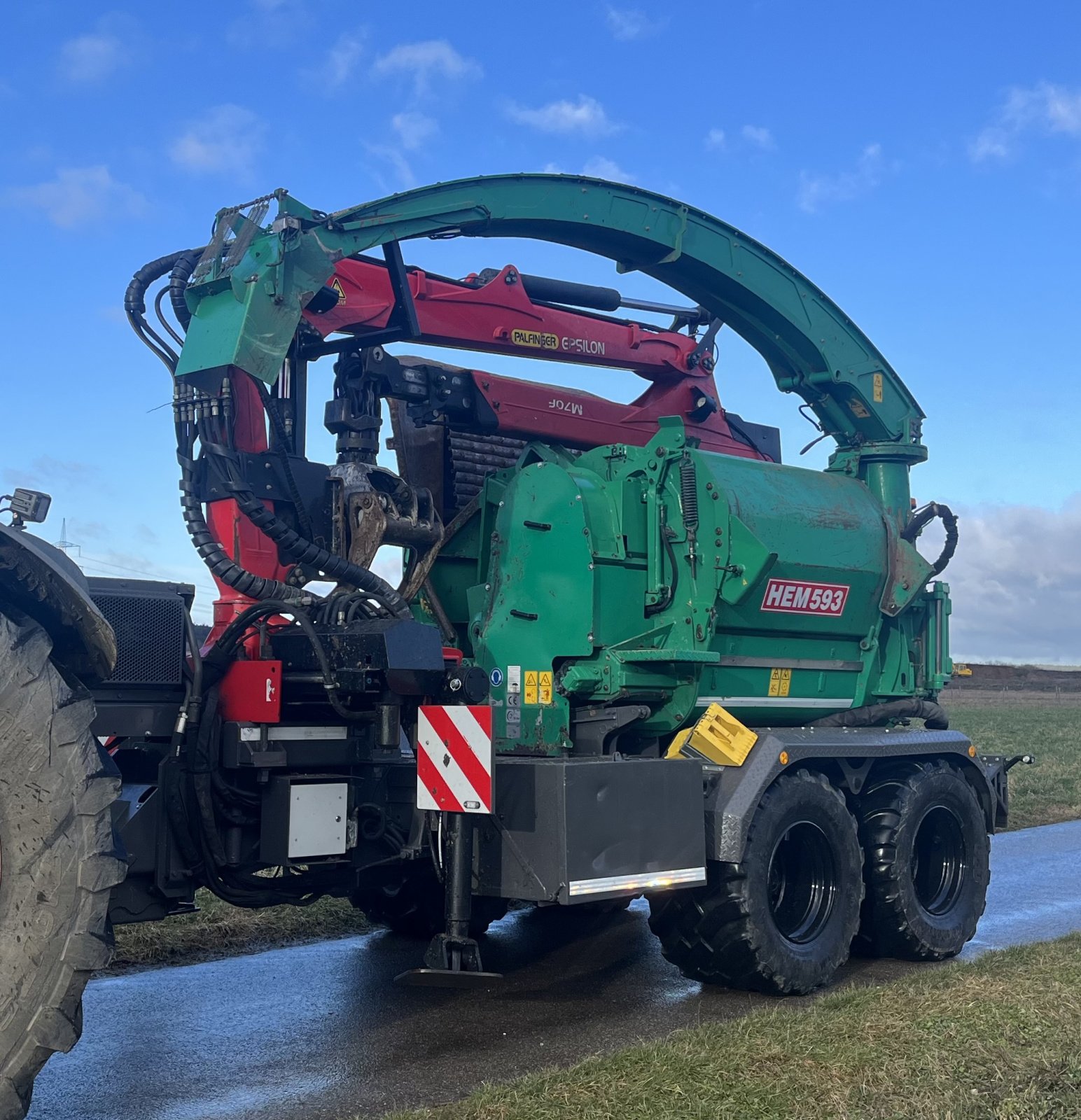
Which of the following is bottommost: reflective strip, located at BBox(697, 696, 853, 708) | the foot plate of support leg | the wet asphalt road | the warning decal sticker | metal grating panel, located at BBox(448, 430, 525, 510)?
the wet asphalt road

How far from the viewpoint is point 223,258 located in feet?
22.3

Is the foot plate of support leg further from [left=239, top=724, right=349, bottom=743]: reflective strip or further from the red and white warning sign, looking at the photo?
[left=239, top=724, right=349, bottom=743]: reflective strip

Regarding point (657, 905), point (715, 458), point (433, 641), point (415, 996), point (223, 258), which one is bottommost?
point (415, 996)

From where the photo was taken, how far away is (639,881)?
6320mm

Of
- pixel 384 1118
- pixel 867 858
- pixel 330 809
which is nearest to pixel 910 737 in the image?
pixel 867 858

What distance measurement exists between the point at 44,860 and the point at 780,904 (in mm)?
4428

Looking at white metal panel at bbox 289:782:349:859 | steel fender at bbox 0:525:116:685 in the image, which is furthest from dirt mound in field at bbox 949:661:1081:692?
steel fender at bbox 0:525:116:685

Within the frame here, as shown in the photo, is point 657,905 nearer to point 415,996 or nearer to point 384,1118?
point 415,996

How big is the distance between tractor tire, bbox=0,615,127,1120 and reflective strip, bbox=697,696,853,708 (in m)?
4.13

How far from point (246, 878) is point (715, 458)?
3.45 meters

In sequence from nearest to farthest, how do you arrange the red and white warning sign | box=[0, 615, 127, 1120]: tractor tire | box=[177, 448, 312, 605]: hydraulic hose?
box=[0, 615, 127, 1120]: tractor tire → the red and white warning sign → box=[177, 448, 312, 605]: hydraulic hose

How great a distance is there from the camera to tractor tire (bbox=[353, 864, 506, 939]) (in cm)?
795

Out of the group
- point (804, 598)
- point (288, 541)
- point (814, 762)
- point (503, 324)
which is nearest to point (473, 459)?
point (503, 324)

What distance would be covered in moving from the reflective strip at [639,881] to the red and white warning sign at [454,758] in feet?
1.86
